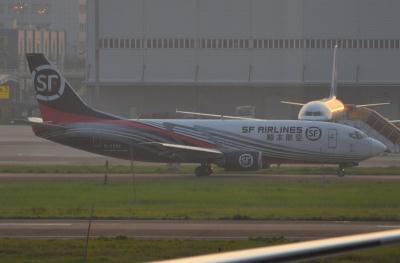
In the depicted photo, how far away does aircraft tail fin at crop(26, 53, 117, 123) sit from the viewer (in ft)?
140

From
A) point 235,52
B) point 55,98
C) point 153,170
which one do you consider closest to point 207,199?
point 153,170

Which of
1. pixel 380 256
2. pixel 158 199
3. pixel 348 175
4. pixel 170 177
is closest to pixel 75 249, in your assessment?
pixel 380 256

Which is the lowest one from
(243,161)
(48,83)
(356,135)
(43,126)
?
(243,161)

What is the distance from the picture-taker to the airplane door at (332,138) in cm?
4231

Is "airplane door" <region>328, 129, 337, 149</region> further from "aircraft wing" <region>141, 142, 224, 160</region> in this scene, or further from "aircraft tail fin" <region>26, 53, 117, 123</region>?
"aircraft tail fin" <region>26, 53, 117, 123</region>

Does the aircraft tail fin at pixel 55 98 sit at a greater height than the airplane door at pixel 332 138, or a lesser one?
greater

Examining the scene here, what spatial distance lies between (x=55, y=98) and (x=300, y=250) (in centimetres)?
3872

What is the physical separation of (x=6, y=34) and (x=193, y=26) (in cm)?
3950

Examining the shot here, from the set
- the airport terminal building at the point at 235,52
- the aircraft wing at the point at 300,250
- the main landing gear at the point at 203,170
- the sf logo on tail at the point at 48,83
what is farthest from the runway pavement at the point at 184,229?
the airport terminal building at the point at 235,52

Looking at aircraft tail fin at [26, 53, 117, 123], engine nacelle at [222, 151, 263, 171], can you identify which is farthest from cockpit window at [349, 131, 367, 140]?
aircraft tail fin at [26, 53, 117, 123]

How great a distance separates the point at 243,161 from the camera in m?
40.9

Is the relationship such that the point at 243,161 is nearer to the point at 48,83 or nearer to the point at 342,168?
the point at 342,168

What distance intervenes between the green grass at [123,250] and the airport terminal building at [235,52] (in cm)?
7211

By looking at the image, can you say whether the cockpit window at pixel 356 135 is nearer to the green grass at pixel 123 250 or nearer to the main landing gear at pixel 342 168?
the main landing gear at pixel 342 168
